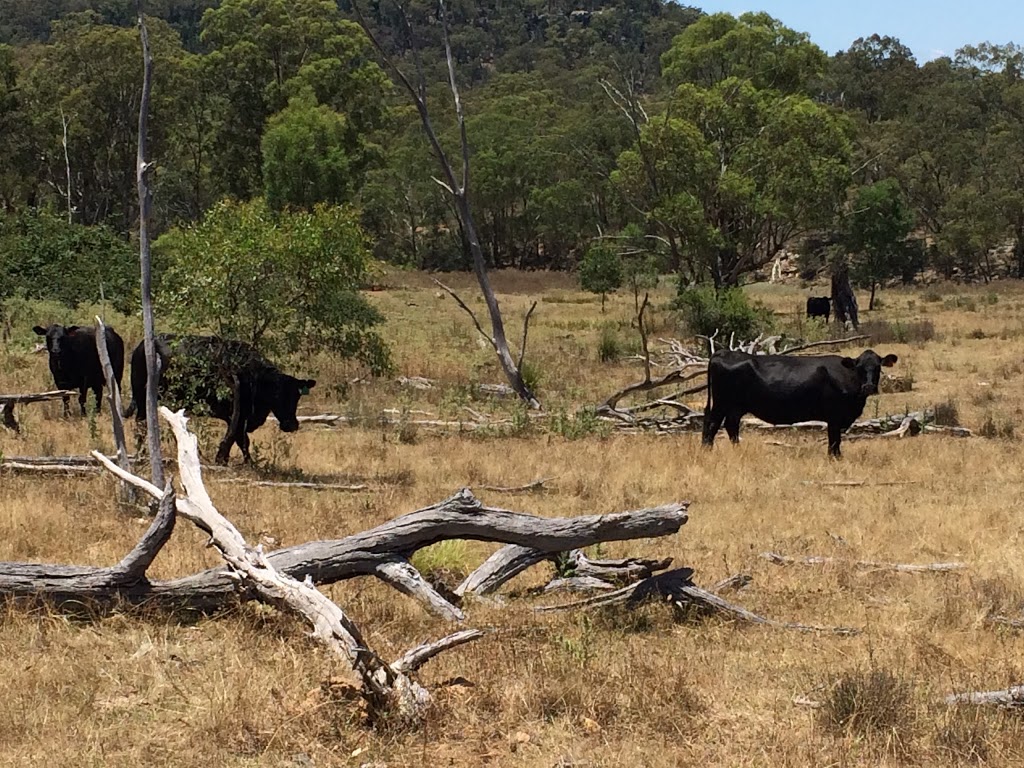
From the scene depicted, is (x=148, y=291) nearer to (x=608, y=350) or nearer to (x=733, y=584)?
(x=733, y=584)

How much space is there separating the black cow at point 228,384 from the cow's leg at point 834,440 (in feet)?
22.3

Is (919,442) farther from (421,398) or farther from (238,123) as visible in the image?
(238,123)

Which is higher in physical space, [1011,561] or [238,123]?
[238,123]

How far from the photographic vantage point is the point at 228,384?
A: 13766 mm

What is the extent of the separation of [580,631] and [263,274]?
781cm

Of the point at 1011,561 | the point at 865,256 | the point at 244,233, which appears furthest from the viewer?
the point at 865,256

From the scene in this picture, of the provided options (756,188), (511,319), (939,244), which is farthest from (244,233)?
(939,244)

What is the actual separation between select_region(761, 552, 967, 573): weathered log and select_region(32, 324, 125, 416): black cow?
11.5 m

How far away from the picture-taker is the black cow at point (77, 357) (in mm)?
17219

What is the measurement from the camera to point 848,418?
15453mm

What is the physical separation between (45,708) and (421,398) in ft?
47.0

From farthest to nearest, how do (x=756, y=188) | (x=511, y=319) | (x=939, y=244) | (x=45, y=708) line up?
(x=939, y=244), (x=511, y=319), (x=756, y=188), (x=45, y=708)

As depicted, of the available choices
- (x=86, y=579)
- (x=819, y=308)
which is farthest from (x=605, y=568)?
(x=819, y=308)

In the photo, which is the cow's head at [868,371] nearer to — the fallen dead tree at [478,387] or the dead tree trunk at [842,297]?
the fallen dead tree at [478,387]
